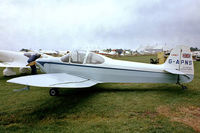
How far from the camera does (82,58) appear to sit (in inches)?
220

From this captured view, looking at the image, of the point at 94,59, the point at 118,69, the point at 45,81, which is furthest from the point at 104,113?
the point at 94,59

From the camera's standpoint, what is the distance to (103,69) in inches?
213

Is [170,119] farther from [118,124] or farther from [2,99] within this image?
[2,99]

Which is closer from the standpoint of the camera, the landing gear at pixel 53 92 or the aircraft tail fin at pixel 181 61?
the aircraft tail fin at pixel 181 61

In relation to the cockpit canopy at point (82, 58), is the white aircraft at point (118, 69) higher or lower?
lower

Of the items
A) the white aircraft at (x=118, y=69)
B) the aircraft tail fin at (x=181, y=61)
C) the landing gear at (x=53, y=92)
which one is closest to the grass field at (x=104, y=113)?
the landing gear at (x=53, y=92)

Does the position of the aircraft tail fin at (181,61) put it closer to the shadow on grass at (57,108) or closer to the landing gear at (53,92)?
the shadow on grass at (57,108)

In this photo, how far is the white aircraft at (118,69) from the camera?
5.12 meters

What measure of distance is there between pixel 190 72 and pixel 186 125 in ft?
8.90

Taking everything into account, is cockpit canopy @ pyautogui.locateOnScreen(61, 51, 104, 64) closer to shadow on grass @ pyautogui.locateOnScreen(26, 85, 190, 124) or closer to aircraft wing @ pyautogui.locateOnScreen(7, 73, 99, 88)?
aircraft wing @ pyautogui.locateOnScreen(7, 73, 99, 88)

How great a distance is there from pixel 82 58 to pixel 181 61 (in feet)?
12.0

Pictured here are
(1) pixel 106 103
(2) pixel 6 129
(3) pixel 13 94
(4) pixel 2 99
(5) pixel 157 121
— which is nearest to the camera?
(2) pixel 6 129

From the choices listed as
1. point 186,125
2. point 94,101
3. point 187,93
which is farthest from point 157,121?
point 187,93

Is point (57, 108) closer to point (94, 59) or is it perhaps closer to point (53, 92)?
point (53, 92)
